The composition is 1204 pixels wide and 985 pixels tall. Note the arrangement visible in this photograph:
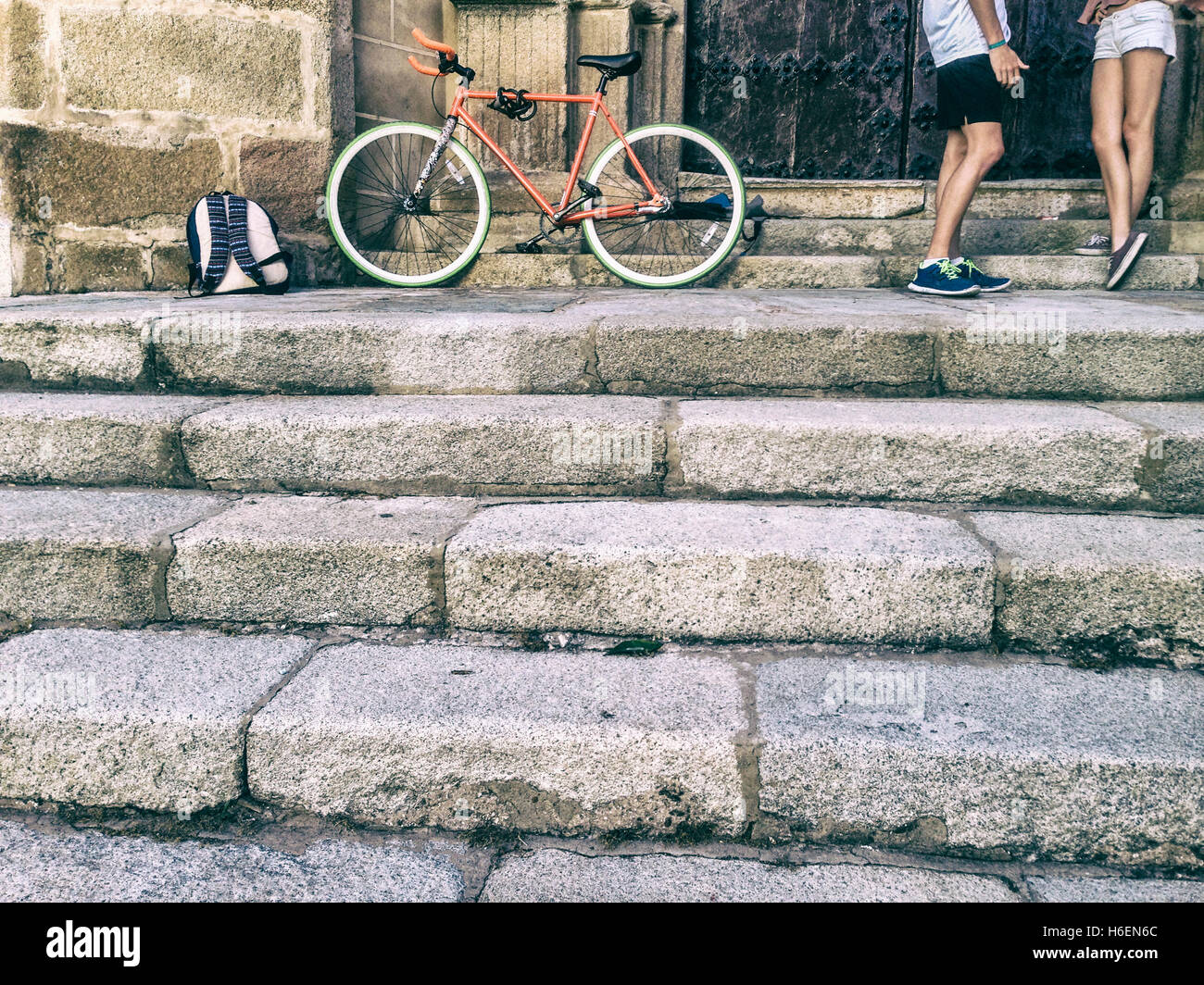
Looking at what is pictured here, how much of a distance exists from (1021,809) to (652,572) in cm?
81

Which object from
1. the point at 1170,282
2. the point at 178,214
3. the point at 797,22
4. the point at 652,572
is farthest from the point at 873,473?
the point at 797,22

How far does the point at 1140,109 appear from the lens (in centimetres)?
381

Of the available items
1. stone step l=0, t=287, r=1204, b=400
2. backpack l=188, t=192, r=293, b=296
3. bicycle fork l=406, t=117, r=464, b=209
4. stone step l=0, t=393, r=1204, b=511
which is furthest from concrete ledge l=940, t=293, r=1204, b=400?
backpack l=188, t=192, r=293, b=296

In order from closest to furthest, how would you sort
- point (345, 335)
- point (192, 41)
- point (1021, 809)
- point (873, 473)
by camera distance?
point (1021, 809) → point (873, 473) → point (345, 335) → point (192, 41)

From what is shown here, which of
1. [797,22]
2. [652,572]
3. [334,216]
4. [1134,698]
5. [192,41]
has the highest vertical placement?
[797,22]

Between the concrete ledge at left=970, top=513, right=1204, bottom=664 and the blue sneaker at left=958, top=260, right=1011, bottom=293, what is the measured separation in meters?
1.85

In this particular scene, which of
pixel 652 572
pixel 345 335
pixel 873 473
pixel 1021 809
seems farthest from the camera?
pixel 345 335

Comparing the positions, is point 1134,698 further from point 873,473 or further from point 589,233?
point 589,233

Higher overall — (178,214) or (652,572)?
(178,214)

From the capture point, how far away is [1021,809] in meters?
1.52

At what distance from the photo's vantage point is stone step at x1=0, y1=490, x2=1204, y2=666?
1.85 meters

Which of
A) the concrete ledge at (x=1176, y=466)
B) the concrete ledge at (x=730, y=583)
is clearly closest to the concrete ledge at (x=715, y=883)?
the concrete ledge at (x=730, y=583)

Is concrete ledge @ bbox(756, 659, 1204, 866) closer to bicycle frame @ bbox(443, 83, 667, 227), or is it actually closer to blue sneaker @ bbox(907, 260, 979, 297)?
blue sneaker @ bbox(907, 260, 979, 297)

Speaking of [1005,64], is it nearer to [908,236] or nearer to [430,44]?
[908,236]
